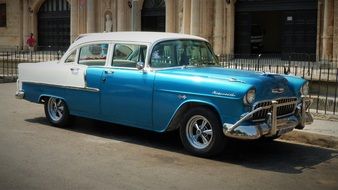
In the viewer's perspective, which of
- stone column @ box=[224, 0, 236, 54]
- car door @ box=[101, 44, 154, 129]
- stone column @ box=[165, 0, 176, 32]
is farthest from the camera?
stone column @ box=[165, 0, 176, 32]

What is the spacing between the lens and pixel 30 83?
33.7 feet

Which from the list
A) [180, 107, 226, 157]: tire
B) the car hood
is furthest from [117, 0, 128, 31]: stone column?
[180, 107, 226, 157]: tire

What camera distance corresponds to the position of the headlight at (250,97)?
7.07 meters

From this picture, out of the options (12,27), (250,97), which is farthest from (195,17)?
(12,27)

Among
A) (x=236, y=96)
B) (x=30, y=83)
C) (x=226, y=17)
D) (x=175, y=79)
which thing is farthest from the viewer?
(x=226, y=17)

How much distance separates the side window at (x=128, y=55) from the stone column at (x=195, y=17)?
48.6 feet

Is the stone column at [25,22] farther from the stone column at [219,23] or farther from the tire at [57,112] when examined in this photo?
the tire at [57,112]

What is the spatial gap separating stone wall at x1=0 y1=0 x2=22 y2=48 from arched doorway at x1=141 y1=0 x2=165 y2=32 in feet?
35.8

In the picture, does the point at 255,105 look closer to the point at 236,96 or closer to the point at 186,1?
the point at 236,96

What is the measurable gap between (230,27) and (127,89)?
52.5 ft

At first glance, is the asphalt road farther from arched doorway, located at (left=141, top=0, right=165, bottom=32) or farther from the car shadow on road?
arched doorway, located at (left=141, top=0, right=165, bottom=32)

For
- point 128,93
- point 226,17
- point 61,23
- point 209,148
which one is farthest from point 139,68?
point 61,23

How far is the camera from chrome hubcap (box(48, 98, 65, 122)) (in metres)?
9.80

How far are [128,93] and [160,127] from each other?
0.80 meters
